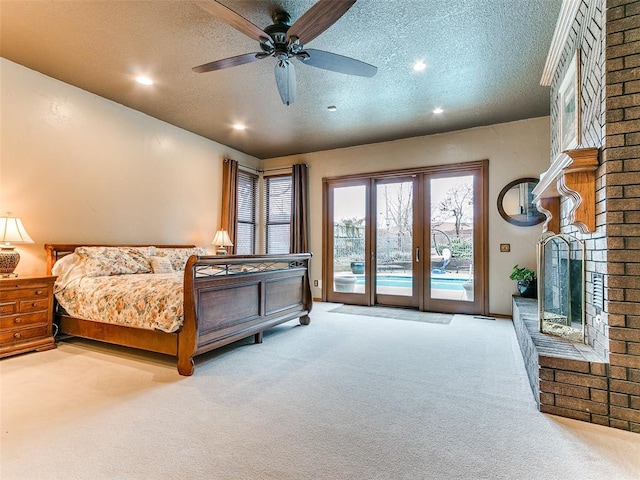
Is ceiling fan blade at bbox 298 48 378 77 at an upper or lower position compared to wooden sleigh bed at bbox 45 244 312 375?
upper

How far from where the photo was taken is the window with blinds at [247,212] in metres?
6.38

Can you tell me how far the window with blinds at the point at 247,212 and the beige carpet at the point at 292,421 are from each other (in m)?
3.53

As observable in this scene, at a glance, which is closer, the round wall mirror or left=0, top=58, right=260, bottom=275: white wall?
left=0, top=58, right=260, bottom=275: white wall

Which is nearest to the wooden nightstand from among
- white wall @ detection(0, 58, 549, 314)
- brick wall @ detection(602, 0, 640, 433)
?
white wall @ detection(0, 58, 549, 314)

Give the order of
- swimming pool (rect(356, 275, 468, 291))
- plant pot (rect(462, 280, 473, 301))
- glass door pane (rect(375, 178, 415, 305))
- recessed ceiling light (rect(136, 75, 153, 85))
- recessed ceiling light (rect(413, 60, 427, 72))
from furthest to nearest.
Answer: glass door pane (rect(375, 178, 415, 305)), swimming pool (rect(356, 275, 468, 291)), plant pot (rect(462, 280, 473, 301)), recessed ceiling light (rect(136, 75, 153, 85)), recessed ceiling light (rect(413, 60, 427, 72))

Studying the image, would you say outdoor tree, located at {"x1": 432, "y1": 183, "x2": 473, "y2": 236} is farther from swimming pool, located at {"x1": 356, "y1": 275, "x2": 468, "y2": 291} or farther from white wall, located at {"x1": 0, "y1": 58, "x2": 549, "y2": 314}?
swimming pool, located at {"x1": 356, "y1": 275, "x2": 468, "y2": 291}

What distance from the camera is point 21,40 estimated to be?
2.93 metres

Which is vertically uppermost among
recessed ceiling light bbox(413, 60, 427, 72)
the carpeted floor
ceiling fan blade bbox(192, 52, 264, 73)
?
recessed ceiling light bbox(413, 60, 427, 72)

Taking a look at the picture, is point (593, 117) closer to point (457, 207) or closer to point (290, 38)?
point (290, 38)

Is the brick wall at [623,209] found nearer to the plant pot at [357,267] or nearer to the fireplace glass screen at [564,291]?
the fireplace glass screen at [564,291]

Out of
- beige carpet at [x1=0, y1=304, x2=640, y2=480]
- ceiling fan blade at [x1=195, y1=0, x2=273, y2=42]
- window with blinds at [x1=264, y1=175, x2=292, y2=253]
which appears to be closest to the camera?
beige carpet at [x1=0, y1=304, x2=640, y2=480]

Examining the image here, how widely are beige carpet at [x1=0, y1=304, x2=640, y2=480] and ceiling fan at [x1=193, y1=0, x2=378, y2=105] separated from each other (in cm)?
252

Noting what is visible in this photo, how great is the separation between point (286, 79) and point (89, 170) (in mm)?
2885

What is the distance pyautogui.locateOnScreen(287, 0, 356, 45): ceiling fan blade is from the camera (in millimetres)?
1934
